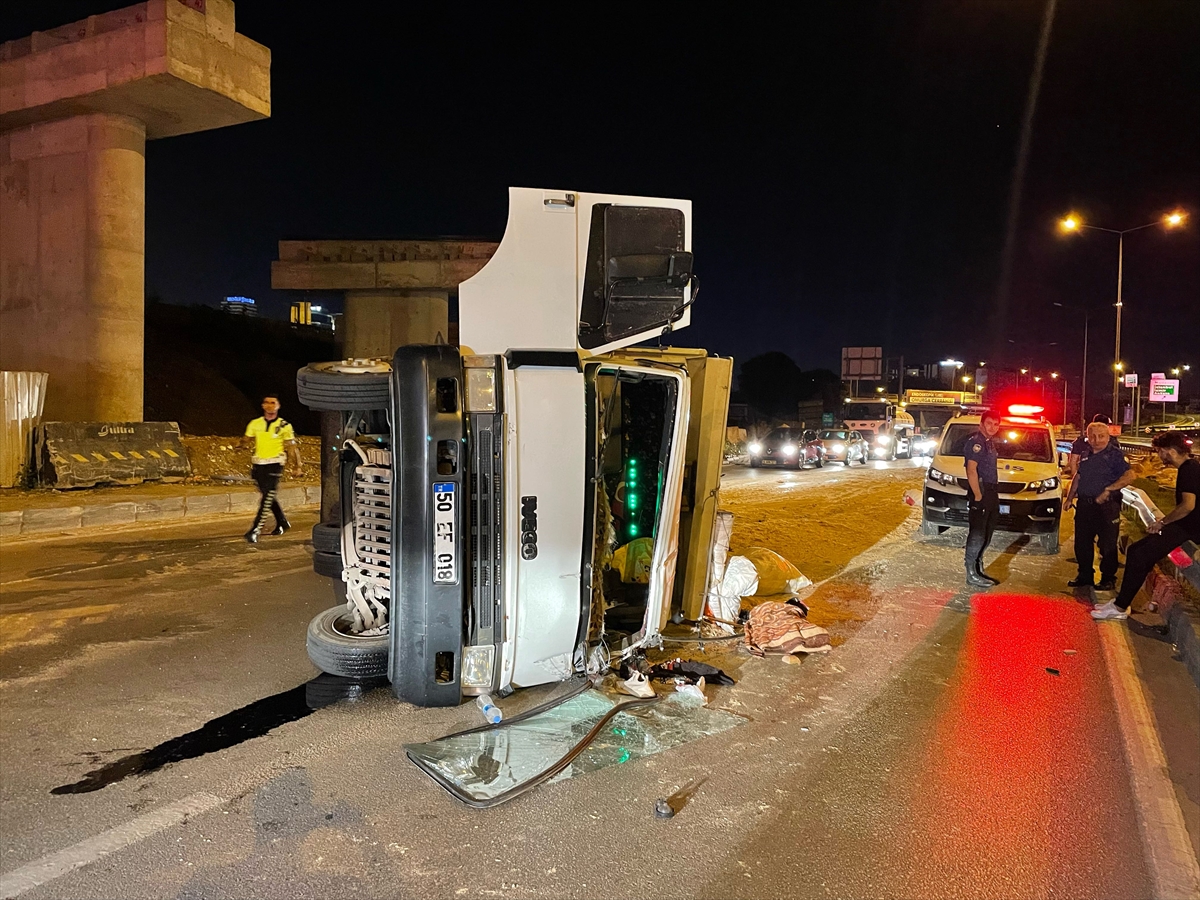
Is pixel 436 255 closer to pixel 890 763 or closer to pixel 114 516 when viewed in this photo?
pixel 114 516

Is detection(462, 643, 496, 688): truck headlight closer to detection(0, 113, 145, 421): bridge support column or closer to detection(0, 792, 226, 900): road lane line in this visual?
detection(0, 792, 226, 900): road lane line

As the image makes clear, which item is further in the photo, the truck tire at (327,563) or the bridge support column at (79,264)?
the bridge support column at (79,264)

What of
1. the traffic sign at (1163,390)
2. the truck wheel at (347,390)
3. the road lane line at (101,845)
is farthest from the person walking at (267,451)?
the traffic sign at (1163,390)

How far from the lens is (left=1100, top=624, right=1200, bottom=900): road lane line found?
311 cm

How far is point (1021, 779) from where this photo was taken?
12.8ft

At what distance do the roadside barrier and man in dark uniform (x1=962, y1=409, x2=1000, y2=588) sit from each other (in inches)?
501

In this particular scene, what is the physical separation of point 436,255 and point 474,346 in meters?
Result: 21.9

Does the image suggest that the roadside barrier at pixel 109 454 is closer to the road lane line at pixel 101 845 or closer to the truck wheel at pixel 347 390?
the truck wheel at pixel 347 390

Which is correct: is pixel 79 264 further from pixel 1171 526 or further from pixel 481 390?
pixel 1171 526

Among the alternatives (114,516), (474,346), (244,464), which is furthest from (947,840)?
(244,464)

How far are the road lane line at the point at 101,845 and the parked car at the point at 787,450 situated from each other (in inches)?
913

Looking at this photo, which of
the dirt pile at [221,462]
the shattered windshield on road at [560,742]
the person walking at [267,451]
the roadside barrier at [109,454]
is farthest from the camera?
the dirt pile at [221,462]

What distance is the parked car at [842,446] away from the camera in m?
27.0

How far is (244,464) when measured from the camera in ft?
52.3
